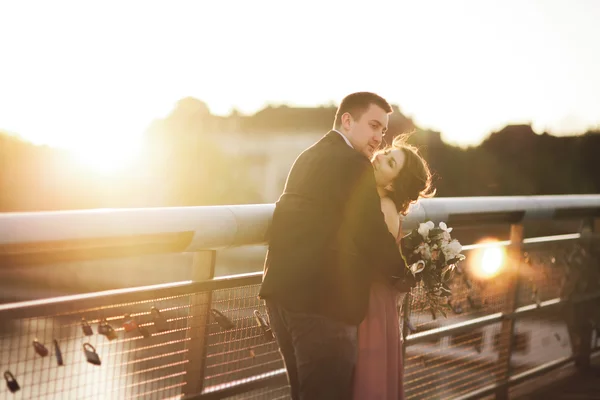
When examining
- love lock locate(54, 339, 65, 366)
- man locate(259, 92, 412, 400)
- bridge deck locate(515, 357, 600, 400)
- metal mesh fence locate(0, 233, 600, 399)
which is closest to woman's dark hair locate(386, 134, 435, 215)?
man locate(259, 92, 412, 400)

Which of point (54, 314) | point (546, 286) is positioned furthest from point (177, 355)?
point (546, 286)

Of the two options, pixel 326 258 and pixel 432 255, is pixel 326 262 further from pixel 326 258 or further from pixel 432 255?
pixel 432 255

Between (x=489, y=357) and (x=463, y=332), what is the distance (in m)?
0.59

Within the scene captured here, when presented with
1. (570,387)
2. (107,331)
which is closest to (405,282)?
(107,331)

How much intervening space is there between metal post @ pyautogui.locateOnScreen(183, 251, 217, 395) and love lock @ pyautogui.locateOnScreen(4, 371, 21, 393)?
87 centimetres

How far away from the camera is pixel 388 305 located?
330 cm

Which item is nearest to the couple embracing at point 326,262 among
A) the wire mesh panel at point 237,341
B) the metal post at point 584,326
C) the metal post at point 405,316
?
the wire mesh panel at point 237,341

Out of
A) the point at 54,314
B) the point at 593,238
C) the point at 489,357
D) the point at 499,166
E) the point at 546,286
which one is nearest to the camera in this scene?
the point at 54,314

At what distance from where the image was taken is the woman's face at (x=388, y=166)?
353cm

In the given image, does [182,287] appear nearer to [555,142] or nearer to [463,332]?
[463,332]

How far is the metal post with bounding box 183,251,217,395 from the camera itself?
3033mm

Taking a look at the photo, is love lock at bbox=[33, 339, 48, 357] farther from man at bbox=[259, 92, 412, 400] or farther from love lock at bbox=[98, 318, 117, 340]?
man at bbox=[259, 92, 412, 400]

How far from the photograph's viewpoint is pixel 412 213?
3.84m

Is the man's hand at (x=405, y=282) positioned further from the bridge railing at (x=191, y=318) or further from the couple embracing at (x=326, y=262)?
the bridge railing at (x=191, y=318)
